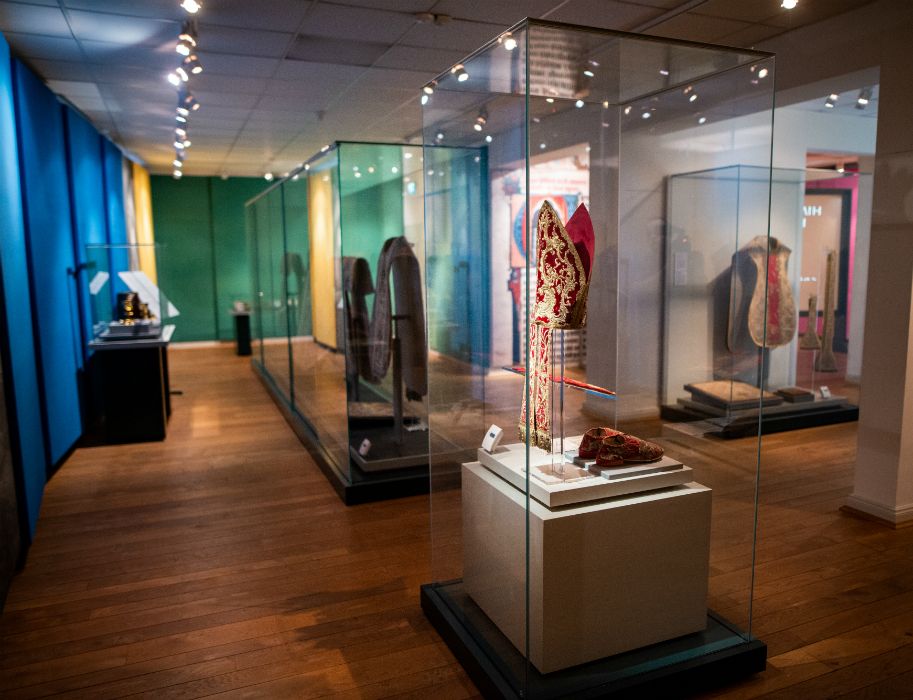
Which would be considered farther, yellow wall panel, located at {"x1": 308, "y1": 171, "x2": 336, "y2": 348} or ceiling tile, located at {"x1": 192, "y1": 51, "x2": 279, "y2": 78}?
ceiling tile, located at {"x1": 192, "y1": 51, "x2": 279, "y2": 78}

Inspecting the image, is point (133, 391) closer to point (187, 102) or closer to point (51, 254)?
point (51, 254)

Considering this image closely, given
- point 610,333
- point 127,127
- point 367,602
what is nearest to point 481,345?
point 610,333

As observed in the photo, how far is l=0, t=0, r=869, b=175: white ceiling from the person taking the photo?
396cm

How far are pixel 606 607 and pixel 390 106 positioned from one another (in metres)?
5.53

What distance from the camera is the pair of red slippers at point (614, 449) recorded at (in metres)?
2.37

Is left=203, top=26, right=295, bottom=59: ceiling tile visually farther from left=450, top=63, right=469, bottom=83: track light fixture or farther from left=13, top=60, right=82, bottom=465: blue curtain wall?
left=450, top=63, right=469, bottom=83: track light fixture

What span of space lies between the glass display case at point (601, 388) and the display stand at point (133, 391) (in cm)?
404

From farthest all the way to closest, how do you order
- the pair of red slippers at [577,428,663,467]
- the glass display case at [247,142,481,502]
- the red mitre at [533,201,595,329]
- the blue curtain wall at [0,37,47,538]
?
the glass display case at [247,142,481,502] → the blue curtain wall at [0,37,47,538] → the pair of red slippers at [577,428,663,467] → the red mitre at [533,201,595,329]

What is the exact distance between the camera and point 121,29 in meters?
4.31

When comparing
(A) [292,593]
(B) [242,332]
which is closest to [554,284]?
(A) [292,593]

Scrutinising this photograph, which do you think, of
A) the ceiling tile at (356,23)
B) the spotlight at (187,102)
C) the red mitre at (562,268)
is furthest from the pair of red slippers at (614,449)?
the spotlight at (187,102)

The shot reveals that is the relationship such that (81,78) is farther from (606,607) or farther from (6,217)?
(606,607)

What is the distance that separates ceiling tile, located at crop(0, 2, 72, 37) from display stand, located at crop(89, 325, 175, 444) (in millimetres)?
2387

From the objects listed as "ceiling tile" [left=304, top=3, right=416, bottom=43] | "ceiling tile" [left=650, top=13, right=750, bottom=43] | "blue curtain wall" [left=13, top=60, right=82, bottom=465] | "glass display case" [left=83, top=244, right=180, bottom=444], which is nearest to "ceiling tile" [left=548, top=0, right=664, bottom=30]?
"ceiling tile" [left=650, top=13, right=750, bottom=43]
